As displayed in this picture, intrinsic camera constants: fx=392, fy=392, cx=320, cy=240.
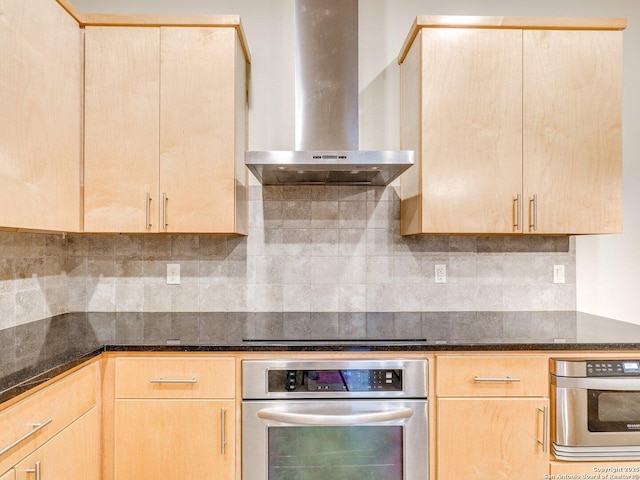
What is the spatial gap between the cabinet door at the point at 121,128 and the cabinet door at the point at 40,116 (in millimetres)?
57

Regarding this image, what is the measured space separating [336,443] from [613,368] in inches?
45.9

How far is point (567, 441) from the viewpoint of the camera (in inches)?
62.3

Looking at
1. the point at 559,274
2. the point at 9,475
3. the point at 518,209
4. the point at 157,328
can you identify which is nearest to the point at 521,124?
the point at 518,209

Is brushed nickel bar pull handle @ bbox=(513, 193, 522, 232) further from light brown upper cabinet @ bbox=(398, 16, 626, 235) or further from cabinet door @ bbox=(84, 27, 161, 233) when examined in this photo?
cabinet door @ bbox=(84, 27, 161, 233)

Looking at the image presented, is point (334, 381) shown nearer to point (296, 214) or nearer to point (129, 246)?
point (296, 214)

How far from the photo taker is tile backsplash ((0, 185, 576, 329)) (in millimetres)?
2213

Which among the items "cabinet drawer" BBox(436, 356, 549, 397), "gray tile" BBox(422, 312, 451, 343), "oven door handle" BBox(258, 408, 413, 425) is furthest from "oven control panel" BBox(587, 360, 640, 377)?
"oven door handle" BBox(258, 408, 413, 425)

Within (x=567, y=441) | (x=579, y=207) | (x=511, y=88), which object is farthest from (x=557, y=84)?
(x=567, y=441)

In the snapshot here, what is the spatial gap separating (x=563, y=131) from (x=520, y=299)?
93cm

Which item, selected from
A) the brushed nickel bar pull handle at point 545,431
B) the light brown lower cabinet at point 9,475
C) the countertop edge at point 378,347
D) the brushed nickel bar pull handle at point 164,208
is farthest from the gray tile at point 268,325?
the brushed nickel bar pull handle at point 545,431

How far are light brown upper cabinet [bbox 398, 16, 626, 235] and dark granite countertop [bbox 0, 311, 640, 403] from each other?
48 cm

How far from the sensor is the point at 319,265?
223 centimetres

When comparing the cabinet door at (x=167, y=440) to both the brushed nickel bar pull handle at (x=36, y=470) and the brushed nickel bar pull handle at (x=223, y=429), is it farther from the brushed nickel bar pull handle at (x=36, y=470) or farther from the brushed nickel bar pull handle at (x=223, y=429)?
the brushed nickel bar pull handle at (x=36, y=470)

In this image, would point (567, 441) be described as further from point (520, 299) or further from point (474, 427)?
point (520, 299)
